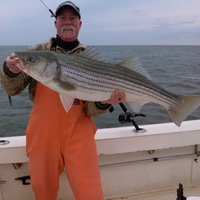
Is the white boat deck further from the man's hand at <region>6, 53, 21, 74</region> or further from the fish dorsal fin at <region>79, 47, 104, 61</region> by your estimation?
the man's hand at <region>6, 53, 21, 74</region>

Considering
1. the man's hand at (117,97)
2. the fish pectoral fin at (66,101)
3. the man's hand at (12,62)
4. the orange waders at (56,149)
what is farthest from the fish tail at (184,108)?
the man's hand at (12,62)

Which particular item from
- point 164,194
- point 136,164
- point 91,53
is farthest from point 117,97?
point 164,194

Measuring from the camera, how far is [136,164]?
4527 mm

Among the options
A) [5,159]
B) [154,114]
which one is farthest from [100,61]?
[154,114]

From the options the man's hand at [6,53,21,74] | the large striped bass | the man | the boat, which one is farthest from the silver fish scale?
Result: the boat

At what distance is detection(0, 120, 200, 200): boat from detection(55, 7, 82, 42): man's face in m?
1.67

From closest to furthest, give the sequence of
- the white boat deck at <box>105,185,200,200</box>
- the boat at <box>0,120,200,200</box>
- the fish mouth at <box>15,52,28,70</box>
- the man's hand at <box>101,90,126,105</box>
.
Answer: the fish mouth at <box>15,52,28,70</box> → the man's hand at <box>101,90,126,105</box> → the boat at <box>0,120,200,200</box> → the white boat deck at <box>105,185,200,200</box>

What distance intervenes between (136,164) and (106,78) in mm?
1962

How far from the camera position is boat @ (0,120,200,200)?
4.15m

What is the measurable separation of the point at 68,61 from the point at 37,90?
0.74 meters

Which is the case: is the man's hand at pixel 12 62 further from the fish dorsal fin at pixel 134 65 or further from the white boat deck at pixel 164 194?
the white boat deck at pixel 164 194

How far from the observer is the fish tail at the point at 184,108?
3.59 metres

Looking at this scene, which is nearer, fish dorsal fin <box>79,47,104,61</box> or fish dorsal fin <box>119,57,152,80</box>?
fish dorsal fin <box>79,47,104,61</box>

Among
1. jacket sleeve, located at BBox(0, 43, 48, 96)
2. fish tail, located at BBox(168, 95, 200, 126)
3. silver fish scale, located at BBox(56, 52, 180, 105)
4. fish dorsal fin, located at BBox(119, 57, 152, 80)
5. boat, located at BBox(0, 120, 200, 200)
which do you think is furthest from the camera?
boat, located at BBox(0, 120, 200, 200)
